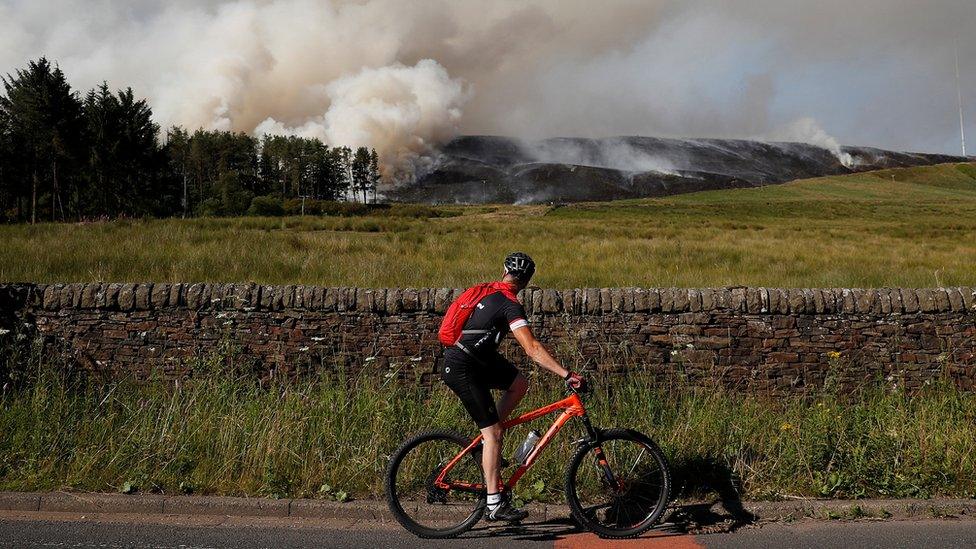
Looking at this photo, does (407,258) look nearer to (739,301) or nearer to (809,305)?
(739,301)

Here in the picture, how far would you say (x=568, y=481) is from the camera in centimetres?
549

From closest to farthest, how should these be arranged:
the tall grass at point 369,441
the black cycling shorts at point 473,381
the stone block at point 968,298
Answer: the black cycling shorts at point 473,381 → the tall grass at point 369,441 → the stone block at point 968,298

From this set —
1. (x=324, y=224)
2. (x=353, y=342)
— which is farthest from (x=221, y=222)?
(x=353, y=342)

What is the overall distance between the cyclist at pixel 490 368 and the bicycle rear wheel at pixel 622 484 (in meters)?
0.53

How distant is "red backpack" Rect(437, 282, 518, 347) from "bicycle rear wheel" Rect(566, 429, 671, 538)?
3.99 feet

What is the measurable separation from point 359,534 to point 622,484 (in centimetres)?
192

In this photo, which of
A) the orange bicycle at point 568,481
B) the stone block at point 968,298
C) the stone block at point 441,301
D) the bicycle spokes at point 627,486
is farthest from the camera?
the stone block at point 441,301

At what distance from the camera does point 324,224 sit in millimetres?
31469

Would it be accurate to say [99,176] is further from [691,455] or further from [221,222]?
[691,455]

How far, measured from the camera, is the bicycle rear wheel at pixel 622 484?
5.51 m

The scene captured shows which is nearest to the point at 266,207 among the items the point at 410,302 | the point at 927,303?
the point at 410,302

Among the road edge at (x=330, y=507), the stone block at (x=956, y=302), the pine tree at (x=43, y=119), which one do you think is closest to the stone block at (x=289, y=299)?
the road edge at (x=330, y=507)

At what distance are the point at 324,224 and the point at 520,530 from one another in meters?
27.0

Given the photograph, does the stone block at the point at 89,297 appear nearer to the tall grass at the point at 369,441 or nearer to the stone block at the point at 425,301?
the tall grass at the point at 369,441
